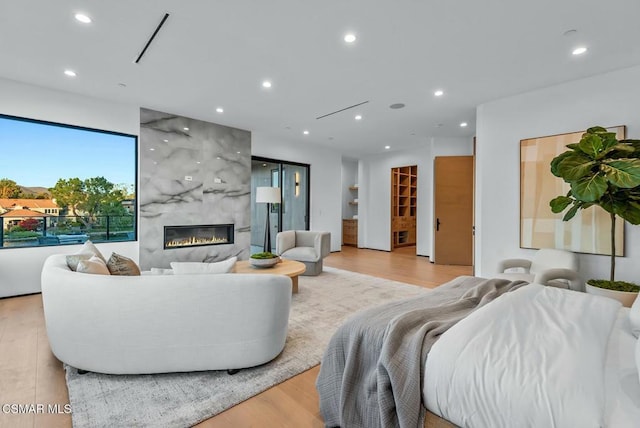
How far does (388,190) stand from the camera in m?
8.63

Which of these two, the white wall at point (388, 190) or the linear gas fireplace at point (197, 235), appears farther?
the white wall at point (388, 190)

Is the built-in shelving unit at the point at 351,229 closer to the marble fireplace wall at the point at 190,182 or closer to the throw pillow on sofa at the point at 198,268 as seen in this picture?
the marble fireplace wall at the point at 190,182

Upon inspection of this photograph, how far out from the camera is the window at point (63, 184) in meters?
4.04

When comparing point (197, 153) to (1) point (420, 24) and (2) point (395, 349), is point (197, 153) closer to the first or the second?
(1) point (420, 24)

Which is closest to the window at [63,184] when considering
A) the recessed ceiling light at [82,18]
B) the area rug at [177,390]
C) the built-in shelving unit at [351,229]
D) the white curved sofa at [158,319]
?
the recessed ceiling light at [82,18]

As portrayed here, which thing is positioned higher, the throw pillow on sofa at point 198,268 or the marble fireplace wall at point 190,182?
the marble fireplace wall at point 190,182

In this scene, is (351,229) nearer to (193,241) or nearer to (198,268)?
(193,241)

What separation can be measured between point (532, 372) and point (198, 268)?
6.84 ft

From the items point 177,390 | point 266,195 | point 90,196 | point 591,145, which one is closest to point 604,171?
point 591,145

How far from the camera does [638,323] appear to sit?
1458 millimetres

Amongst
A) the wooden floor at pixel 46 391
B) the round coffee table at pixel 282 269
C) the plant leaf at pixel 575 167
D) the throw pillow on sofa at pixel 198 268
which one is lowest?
the wooden floor at pixel 46 391

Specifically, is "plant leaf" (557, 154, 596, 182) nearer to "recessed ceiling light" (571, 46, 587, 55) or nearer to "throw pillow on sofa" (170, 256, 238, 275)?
"recessed ceiling light" (571, 46, 587, 55)

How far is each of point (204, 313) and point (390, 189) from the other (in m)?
7.30

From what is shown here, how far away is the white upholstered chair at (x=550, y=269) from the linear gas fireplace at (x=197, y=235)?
4842 millimetres
